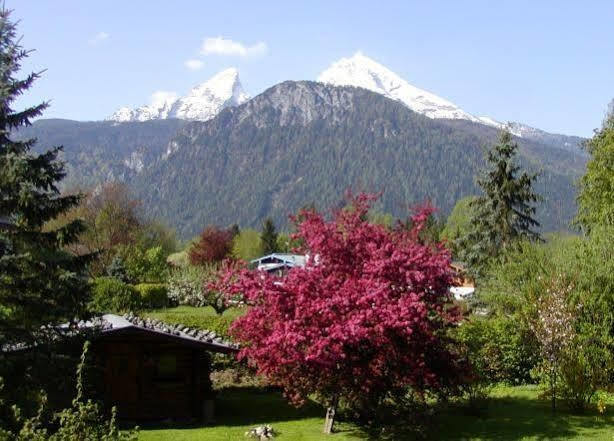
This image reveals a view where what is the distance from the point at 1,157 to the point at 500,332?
59.6 feet

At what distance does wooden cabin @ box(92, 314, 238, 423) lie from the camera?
19609mm

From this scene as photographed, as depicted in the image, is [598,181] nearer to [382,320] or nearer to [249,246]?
[382,320]

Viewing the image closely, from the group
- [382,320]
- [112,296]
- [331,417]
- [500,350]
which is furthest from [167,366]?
[112,296]

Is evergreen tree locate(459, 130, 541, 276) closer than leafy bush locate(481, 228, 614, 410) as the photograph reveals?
No

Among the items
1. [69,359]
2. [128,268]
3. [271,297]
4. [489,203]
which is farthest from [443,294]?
[128,268]

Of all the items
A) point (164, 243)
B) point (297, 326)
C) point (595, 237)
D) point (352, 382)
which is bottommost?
point (164, 243)

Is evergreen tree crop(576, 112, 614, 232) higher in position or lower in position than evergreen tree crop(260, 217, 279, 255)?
higher

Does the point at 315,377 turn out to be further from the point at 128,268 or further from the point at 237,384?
the point at 128,268

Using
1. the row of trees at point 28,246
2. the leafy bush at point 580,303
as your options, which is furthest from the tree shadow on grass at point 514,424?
the row of trees at point 28,246

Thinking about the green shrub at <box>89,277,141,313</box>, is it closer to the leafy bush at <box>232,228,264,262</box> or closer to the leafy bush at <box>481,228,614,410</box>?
the leafy bush at <box>481,228,614,410</box>

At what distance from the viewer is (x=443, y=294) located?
54.8ft

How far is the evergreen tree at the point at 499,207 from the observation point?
4091 cm

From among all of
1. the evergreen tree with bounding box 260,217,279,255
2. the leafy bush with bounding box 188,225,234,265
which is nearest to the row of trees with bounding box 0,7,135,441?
the leafy bush with bounding box 188,225,234,265

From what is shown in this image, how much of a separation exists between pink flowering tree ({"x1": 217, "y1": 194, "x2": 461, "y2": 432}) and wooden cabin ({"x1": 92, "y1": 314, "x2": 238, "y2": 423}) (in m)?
3.38
